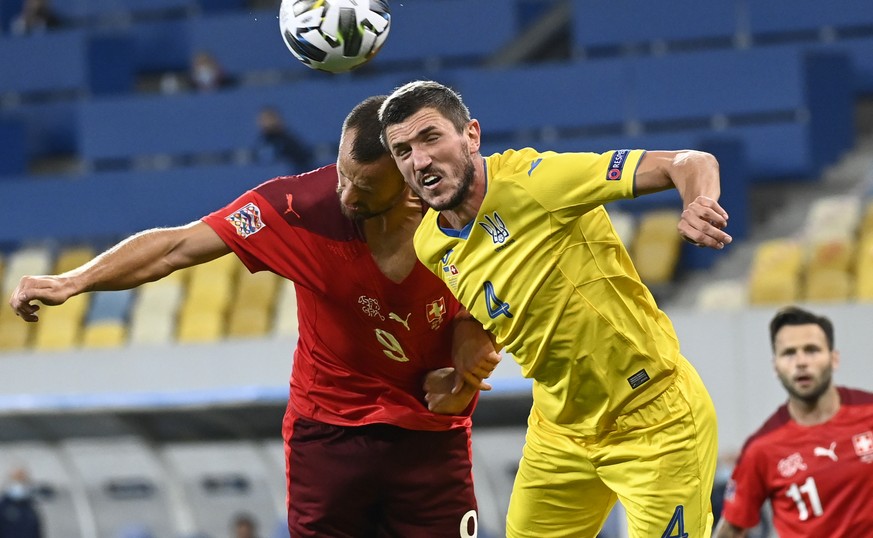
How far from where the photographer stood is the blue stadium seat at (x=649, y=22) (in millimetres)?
13516

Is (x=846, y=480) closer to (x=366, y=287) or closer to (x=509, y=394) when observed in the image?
(x=366, y=287)

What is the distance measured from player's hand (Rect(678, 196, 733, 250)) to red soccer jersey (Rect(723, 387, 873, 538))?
2.27 meters

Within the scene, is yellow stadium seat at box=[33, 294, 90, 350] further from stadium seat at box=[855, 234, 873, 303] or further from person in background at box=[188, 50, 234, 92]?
stadium seat at box=[855, 234, 873, 303]

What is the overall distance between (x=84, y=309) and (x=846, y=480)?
932cm

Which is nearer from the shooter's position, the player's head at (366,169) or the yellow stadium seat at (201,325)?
Result: the player's head at (366,169)

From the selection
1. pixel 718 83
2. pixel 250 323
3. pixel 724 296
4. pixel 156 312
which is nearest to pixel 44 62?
pixel 156 312

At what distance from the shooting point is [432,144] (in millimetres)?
4020

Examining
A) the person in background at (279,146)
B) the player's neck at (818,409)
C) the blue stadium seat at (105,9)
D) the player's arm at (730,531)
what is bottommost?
the player's arm at (730,531)

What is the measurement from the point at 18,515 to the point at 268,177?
420 cm

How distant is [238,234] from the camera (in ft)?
14.9

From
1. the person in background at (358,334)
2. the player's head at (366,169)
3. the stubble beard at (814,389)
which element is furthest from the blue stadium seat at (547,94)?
the player's head at (366,169)

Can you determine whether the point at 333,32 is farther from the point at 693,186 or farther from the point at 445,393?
the point at 693,186

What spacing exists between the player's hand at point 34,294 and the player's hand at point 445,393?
1291 mm

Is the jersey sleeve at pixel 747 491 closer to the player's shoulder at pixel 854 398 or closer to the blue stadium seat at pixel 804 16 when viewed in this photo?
the player's shoulder at pixel 854 398
